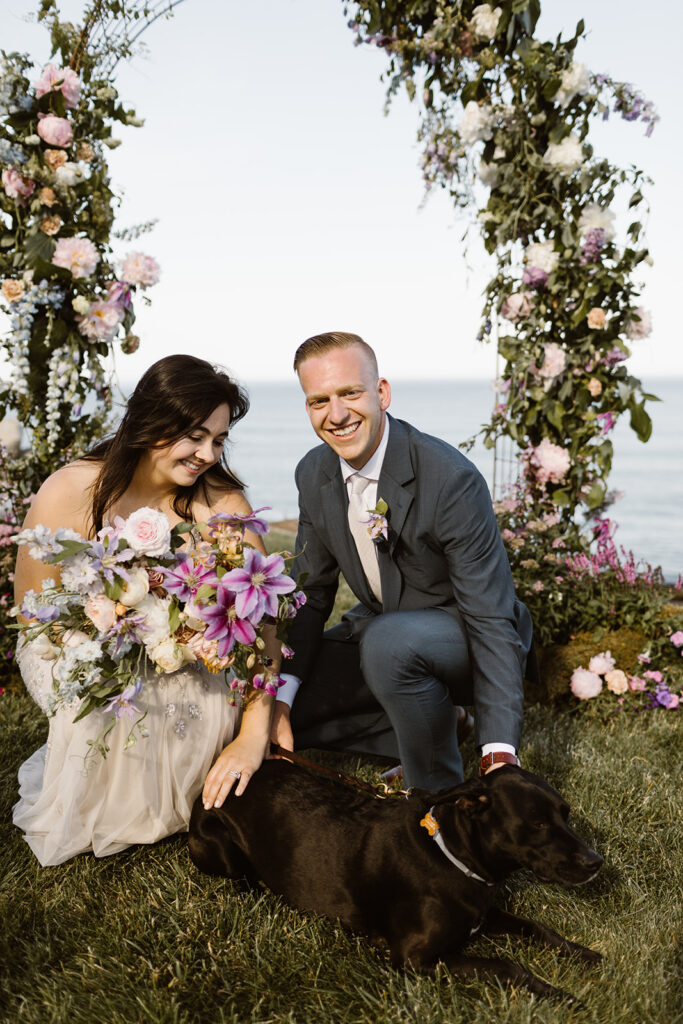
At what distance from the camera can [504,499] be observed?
4.80m

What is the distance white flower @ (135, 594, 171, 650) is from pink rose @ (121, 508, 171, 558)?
16 centimetres

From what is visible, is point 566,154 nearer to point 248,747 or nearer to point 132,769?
point 248,747

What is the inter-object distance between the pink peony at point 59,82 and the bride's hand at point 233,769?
310cm

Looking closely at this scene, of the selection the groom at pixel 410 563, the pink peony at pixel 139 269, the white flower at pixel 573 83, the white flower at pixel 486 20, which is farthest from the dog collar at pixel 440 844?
the white flower at pixel 486 20

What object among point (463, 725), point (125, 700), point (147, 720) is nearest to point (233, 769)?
point (147, 720)

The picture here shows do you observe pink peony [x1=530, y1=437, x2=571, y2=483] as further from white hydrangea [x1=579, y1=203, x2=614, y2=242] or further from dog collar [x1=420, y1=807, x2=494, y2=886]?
dog collar [x1=420, y1=807, x2=494, y2=886]

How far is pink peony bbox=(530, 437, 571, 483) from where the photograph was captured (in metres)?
4.52

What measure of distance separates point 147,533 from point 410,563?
3.77 ft

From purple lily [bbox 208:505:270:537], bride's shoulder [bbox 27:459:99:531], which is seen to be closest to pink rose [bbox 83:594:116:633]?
purple lily [bbox 208:505:270:537]

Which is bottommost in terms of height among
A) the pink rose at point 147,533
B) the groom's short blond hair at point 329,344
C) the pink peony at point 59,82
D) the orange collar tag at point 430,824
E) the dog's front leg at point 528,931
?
the dog's front leg at point 528,931

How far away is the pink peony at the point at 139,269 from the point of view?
4102 mm

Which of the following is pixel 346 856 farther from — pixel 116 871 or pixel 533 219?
pixel 533 219

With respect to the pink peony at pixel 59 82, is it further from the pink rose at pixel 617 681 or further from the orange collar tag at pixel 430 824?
the pink rose at pixel 617 681

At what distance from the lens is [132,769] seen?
2.86m
